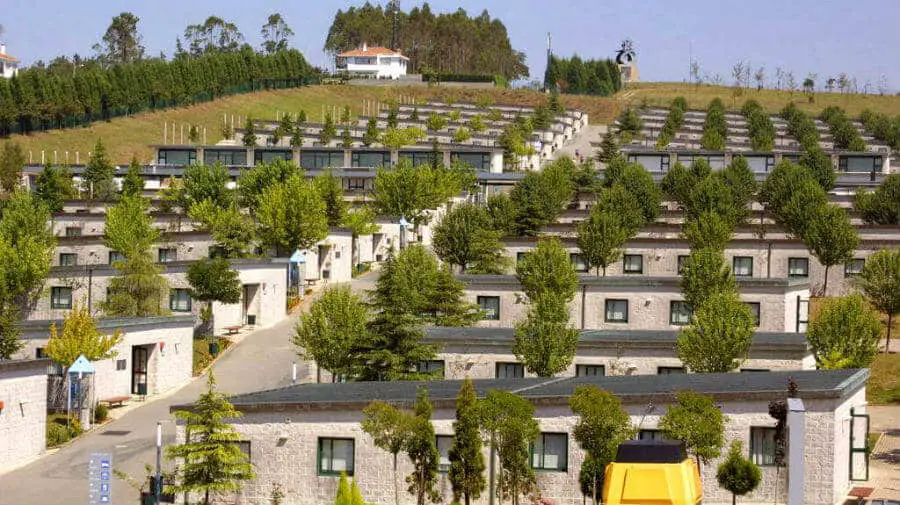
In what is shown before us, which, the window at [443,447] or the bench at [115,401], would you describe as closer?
the window at [443,447]

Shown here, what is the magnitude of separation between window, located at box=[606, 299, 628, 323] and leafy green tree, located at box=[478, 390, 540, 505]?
26.5m

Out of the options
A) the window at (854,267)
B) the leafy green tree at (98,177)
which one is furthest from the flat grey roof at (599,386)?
the leafy green tree at (98,177)

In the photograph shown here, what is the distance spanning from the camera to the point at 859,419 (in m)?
40.4

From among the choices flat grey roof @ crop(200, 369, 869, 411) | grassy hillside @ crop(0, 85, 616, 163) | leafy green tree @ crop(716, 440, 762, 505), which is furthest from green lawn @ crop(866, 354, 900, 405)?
grassy hillside @ crop(0, 85, 616, 163)

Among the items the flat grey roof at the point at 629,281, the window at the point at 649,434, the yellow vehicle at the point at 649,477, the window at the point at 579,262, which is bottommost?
the window at the point at 649,434

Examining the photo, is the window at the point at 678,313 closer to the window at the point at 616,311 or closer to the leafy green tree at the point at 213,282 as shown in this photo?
the window at the point at 616,311

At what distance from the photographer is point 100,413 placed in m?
51.7

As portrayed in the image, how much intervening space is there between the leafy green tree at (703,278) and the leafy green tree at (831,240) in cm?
1508

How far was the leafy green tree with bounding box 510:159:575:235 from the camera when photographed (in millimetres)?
87188

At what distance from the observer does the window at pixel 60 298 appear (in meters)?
65.6

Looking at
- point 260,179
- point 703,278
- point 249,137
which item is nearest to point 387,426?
point 703,278

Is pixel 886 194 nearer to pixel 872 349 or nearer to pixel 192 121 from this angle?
pixel 872 349

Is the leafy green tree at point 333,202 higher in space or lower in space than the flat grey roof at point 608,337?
higher

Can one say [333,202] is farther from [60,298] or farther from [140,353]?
[140,353]
